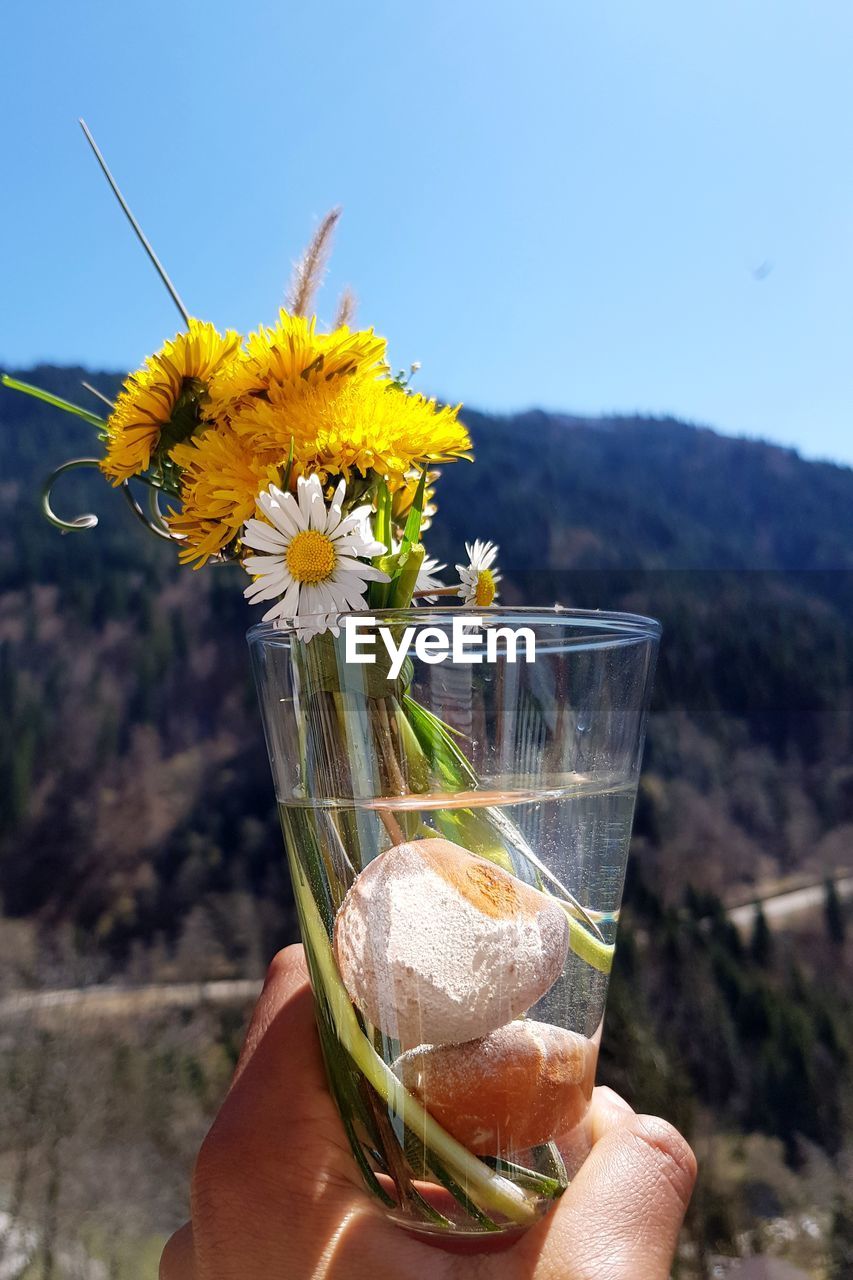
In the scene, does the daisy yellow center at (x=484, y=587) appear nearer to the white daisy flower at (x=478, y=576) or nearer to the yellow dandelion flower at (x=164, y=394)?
the white daisy flower at (x=478, y=576)

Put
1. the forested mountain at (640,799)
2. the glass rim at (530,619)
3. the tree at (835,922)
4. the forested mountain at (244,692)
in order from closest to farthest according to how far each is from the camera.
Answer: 1. the glass rim at (530,619)
2. the forested mountain at (640,799)
3. the tree at (835,922)
4. the forested mountain at (244,692)

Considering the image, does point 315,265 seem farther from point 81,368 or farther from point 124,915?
point 81,368

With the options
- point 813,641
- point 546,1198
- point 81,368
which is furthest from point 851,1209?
point 81,368

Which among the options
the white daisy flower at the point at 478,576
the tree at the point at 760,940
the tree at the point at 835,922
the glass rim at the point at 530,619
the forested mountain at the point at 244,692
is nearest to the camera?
the glass rim at the point at 530,619

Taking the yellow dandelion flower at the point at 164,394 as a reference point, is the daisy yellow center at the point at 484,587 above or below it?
below

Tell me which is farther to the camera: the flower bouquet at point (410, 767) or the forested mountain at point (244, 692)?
the forested mountain at point (244, 692)

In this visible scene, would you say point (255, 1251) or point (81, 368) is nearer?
point (255, 1251)

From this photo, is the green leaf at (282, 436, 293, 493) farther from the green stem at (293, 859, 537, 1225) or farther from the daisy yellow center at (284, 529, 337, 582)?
the green stem at (293, 859, 537, 1225)

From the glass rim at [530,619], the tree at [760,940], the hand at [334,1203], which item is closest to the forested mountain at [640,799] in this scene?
the tree at [760,940]
